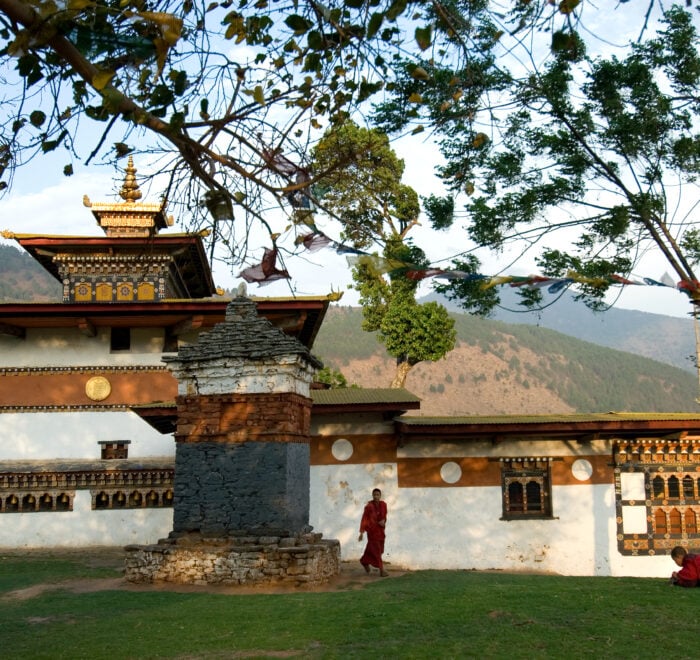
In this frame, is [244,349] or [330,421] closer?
[244,349]

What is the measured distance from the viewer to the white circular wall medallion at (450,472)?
48.9 ft

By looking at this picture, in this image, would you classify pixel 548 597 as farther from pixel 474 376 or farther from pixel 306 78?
pixel 474 376

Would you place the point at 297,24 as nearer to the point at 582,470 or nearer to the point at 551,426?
the point at 551,426

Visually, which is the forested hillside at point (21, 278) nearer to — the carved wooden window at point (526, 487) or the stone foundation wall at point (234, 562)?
the carved wooden window at point (526, 487)

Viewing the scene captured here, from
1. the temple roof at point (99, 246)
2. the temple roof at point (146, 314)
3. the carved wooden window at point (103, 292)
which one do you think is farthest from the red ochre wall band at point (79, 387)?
the temple roof at point (99, 246)

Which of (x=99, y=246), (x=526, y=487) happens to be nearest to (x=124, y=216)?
(x=99, y=246)

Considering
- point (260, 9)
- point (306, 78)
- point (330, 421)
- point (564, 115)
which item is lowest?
point (330, 421)

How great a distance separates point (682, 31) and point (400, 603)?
9.33 metres

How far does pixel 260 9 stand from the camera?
6469 mm

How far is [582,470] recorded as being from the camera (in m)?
15.0

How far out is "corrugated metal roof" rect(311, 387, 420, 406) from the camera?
13938 mm

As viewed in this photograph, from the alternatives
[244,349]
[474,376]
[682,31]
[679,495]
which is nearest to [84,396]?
[244,349]

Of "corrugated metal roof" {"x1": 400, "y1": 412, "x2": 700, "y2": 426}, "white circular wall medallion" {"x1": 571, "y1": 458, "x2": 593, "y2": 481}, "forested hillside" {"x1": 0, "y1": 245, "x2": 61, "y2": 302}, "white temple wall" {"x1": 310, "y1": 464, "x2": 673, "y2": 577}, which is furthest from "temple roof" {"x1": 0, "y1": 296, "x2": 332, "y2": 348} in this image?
"forested hillside" {"x1": 0, "y1": 245, "x2": 61, "y2": 302}

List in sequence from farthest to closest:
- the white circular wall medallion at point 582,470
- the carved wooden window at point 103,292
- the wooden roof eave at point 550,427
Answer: the carved wooden window at point 103,292 < the white circular wall medallion at point 582,470 < the wooden roof eave at point 550,427
